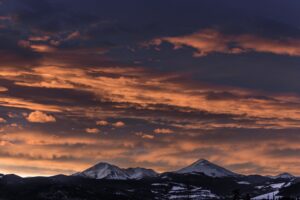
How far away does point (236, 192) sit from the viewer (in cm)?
16762

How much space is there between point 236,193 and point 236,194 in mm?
1521

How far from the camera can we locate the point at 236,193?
16688 centimetres

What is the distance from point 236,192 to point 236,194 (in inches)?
90.2

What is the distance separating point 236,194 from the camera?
165 meters

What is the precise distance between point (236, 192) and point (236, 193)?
2.57 ft
